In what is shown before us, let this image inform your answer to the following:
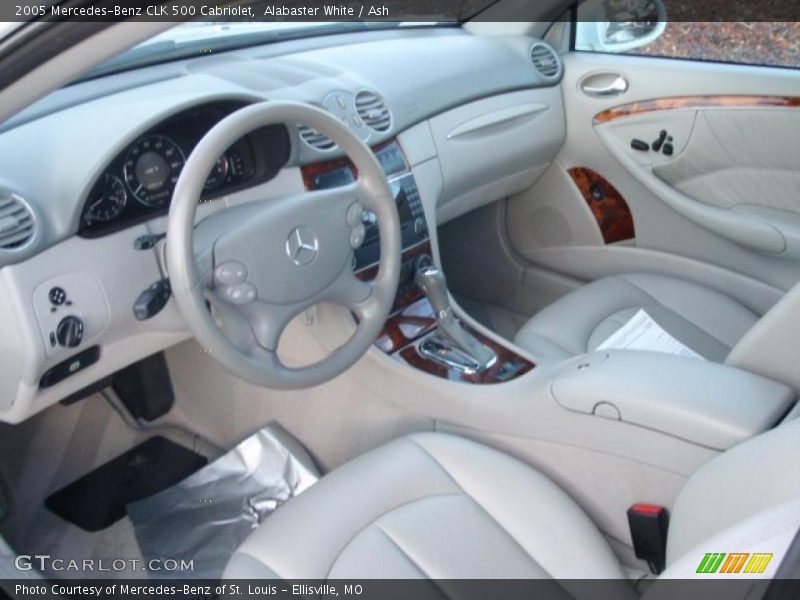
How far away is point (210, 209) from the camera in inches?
62.0

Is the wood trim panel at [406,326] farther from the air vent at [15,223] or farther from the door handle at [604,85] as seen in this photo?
the door handle at [604,85]

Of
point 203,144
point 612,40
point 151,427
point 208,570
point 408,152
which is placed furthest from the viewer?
point 612,40

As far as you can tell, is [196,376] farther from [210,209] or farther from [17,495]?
[210,209]

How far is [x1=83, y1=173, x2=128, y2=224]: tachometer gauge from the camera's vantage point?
1425 millimetres

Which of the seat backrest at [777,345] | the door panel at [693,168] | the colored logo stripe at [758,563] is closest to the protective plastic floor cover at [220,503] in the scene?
the seat backrest at [777,345]

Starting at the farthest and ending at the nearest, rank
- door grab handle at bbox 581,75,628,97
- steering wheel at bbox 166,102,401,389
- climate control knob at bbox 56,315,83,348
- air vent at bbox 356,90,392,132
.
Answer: door grab handle at bbox 581,75,628,97, air vent at bbox 356,90,392,132, climate control knob at bbox 56,315,83,348, steering wheel at bbox 166,102,401,389

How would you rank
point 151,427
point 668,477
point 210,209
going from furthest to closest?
point 151,427 < point 210,209 < point 668,477

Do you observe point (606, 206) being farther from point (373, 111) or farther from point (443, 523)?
point (443, 523)

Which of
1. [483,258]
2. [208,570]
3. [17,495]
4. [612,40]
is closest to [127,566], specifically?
[208,570]

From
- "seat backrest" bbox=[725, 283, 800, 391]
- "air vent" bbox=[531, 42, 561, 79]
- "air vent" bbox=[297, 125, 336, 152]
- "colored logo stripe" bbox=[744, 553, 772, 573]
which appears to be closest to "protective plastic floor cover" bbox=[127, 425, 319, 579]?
"air vent" bbox=[297, 125, 336, 152]

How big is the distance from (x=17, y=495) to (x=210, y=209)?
1059 mm

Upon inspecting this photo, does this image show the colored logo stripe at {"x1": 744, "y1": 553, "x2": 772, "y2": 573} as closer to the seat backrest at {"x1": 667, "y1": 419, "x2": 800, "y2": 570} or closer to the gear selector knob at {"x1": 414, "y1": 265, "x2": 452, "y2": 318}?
the seat backrest at {"x1": 667, "y1": 419, "x2": 800, "y2": 570}

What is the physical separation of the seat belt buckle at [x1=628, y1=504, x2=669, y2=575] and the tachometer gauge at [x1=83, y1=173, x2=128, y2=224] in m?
0.98

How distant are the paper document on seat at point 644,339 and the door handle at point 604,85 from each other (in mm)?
689
